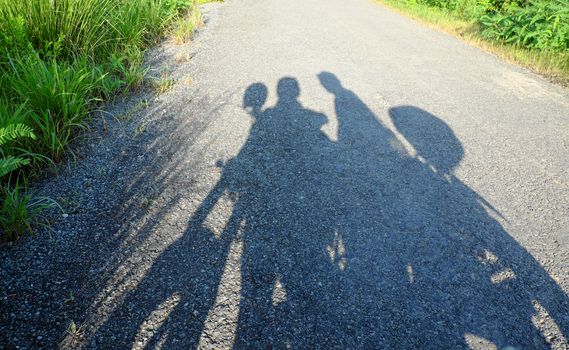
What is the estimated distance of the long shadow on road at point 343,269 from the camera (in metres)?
1.99

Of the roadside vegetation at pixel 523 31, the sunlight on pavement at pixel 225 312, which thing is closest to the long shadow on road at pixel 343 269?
the sunlight on pavement at pixel 225 312

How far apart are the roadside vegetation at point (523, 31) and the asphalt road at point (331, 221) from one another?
1202mm

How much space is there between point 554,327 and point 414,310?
841mm

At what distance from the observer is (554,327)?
83.0 inches

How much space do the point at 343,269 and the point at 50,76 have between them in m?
3.37

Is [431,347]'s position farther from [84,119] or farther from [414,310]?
[84,119]

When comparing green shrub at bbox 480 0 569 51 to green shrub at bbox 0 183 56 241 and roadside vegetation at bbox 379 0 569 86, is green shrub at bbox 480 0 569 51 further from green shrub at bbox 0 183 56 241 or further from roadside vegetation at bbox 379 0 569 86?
green shrub at bbox 0 183 56 241

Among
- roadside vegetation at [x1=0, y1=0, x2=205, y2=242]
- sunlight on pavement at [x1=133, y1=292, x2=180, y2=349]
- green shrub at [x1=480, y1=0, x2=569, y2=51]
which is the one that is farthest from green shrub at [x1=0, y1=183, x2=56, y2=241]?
green shrub at [x1=480, y1=0, x2=569, y2=51]

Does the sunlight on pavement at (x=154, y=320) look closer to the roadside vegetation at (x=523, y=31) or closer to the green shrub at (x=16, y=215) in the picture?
the green shrub at (x=16, y=215)

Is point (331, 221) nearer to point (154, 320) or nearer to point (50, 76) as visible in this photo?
point (154, 320)

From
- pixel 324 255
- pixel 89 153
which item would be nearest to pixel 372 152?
pixel 324 255

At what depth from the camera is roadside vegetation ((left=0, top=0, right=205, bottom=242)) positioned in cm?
261

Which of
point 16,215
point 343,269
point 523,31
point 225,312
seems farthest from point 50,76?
point 523,31

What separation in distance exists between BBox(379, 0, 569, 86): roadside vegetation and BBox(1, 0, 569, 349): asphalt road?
120 centimetres
